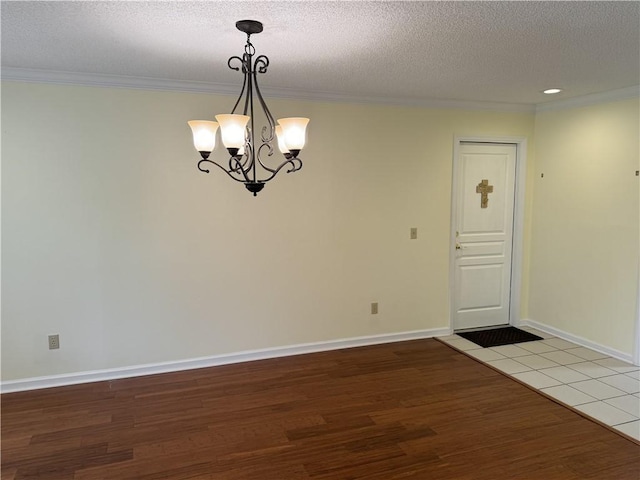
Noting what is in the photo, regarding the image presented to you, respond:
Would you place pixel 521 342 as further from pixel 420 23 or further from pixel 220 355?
pixel 420 23

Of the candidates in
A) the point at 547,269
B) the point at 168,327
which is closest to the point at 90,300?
the point at 168,327

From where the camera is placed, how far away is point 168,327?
378 cm

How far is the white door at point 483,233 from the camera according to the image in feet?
15.4

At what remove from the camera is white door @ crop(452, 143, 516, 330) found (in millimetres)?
4688

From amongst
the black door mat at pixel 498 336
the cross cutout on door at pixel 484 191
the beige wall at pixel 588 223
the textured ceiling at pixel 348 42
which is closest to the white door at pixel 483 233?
the cross cutout on door at pixel 484 191

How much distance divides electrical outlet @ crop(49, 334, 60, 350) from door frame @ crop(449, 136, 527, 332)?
144 inches

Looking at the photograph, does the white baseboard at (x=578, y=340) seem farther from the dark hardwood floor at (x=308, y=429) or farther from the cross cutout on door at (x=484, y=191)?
the cross cutout on door at (x=484, y=191)

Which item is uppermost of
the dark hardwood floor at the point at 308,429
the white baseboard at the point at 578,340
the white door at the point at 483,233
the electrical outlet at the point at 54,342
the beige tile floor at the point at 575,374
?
the white door at the point at 483,233

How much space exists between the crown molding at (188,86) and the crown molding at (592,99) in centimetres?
42

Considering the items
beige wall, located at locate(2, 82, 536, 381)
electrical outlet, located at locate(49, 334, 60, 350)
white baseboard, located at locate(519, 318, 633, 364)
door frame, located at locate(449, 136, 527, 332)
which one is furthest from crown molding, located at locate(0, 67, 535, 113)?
white baseboard, located at locate(519, 318, 633, 364)

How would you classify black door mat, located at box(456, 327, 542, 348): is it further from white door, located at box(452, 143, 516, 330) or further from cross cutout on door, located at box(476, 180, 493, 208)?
cross cutout on door, located at box(476, 180, 493, 208)

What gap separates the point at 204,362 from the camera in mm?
3896

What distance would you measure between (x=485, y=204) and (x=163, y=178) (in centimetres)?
328

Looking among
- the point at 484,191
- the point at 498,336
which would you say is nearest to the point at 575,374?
the point at 498,336
